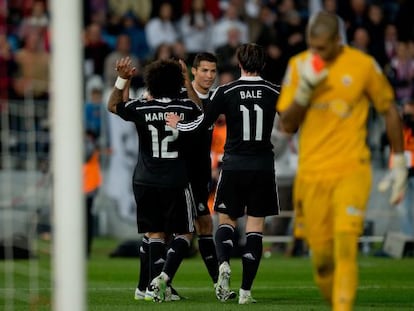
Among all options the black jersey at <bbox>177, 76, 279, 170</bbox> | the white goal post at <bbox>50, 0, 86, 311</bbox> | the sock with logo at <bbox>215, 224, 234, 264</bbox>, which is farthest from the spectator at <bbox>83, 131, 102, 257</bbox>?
the white goal post at <bbox>50, 0, 86, 311</bbox>

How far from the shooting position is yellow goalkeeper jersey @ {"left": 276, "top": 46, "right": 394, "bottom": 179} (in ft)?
31.3

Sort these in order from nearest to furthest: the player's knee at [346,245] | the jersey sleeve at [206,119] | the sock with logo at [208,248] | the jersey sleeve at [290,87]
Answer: the player's knee at [346,245] → the jersey sleeve at [290,87] → the jersey sleeve at [206,119] → the sock with logo at [208,248]

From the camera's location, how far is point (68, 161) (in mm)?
7996

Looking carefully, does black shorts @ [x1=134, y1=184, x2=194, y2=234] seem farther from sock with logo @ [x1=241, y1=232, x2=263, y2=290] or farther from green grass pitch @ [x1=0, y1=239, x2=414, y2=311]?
green grass pitch @ [x1=0, y1=239, x2=414, y2=311]

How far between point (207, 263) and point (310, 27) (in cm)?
479

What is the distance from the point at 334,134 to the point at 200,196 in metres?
4.18

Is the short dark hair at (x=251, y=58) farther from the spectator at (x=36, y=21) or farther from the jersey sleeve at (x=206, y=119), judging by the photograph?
the spectator at (x=36, y=21)

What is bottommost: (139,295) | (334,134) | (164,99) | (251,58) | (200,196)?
(139,295)

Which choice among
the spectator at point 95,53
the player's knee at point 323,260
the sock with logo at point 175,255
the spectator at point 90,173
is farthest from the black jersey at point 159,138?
the spectator at point 95,53

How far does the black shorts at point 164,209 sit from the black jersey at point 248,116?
26.6 inches

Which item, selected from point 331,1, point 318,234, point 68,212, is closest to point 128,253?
point 331,1

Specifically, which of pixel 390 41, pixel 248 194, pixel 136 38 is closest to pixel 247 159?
pixel 248 194

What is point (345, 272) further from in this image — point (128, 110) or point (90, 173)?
point (90, 173)

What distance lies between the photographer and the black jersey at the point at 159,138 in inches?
499
